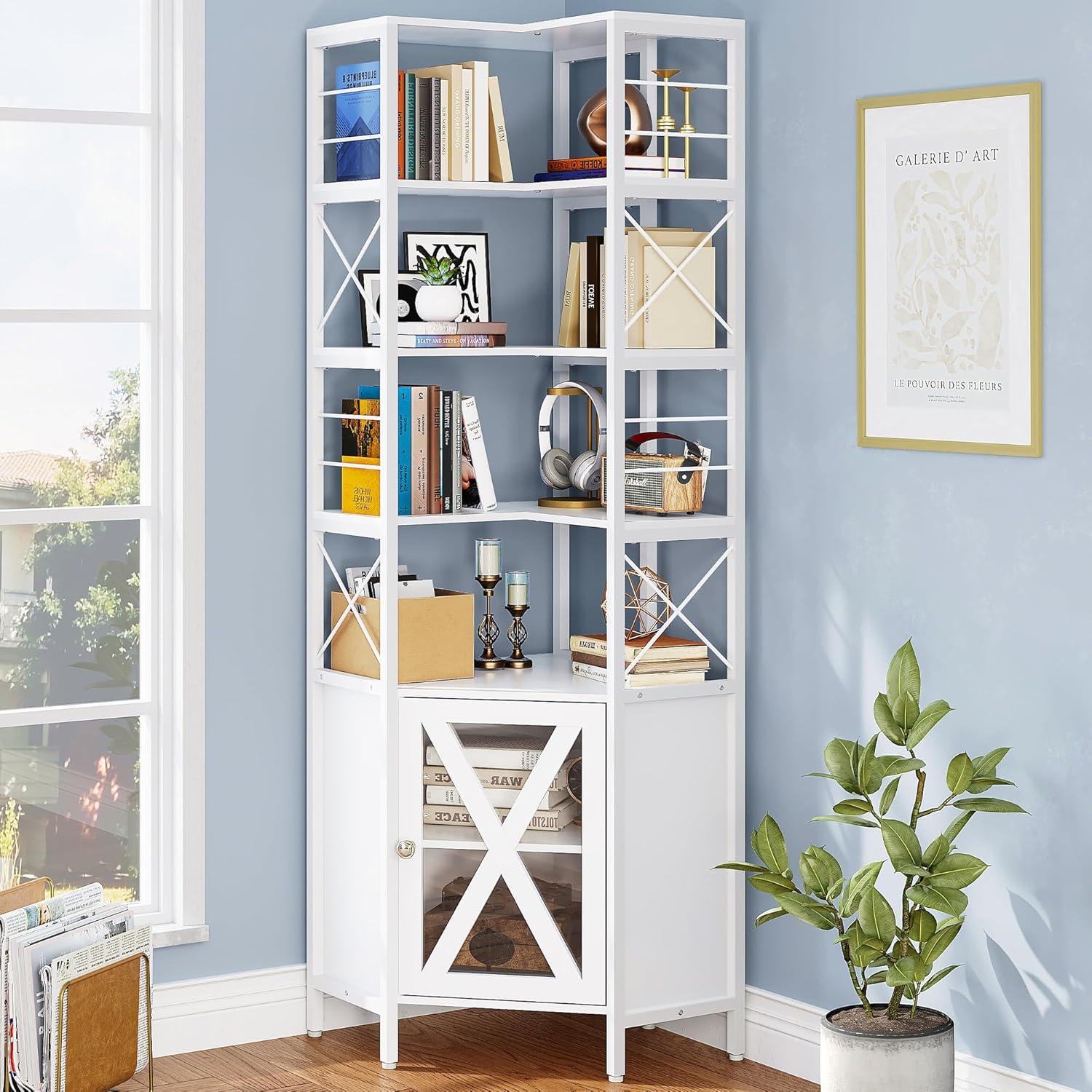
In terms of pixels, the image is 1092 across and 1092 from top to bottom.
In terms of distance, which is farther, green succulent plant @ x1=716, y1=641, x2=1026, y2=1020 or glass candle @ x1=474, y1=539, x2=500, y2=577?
glass candle @ x1=474, y1=539, x2=500, y2=577

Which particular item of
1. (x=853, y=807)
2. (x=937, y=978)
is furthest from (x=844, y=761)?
(x=937, y=978)

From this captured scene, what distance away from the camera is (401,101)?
11.5ft

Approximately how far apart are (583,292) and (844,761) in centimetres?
117

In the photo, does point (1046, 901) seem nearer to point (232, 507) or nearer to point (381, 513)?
point (381, 513)

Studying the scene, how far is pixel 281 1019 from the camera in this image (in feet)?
12.4

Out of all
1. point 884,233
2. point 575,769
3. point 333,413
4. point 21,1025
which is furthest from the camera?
point 333,413

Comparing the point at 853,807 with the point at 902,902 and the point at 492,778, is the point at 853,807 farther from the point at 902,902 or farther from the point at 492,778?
the point at 492,778

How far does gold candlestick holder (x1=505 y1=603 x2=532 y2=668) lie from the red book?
979 millimetres

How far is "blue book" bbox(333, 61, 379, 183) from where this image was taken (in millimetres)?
3514

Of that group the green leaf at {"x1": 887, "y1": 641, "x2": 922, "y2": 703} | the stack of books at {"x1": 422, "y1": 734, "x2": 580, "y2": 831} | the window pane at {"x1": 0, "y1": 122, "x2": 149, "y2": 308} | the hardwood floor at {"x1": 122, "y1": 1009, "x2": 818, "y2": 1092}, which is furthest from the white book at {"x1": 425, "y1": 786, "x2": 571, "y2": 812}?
the window pane at {"x1": 0, "y1": 122, "x2": 149, "y2": 308}

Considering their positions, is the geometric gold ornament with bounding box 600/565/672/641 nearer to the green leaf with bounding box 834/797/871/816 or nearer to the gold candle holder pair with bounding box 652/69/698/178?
the green leaf with bounding box 834/797/871/816

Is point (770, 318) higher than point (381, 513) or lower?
higher

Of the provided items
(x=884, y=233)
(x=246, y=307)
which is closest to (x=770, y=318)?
(x=884, y=233)

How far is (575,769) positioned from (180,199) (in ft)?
4.73
